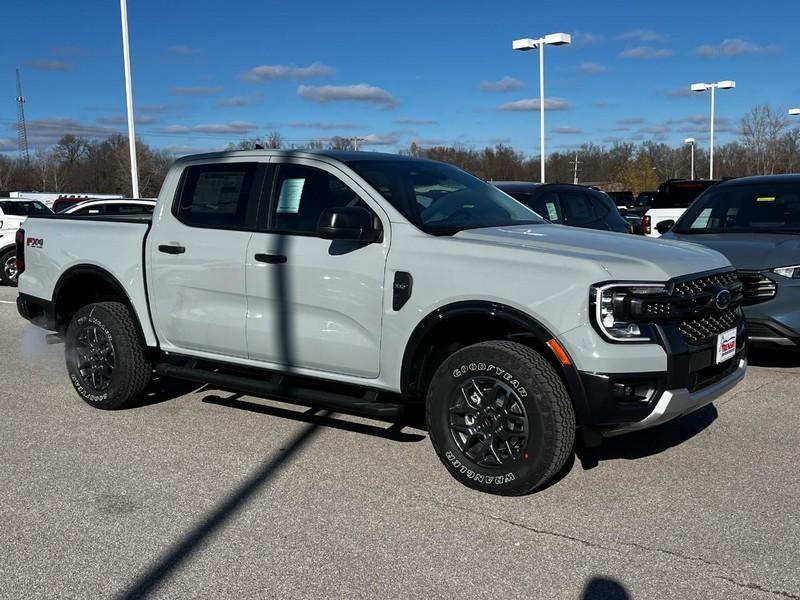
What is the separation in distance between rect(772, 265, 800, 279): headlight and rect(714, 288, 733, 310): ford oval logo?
260 cm

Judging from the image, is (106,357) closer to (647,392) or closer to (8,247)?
(647,392)

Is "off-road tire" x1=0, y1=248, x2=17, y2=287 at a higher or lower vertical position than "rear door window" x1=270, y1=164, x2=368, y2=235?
lower

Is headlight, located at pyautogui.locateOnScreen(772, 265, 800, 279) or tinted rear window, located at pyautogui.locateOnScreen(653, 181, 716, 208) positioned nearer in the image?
headlight, located at pyautogui.locateOnScreen(772, 265, 800, 279)

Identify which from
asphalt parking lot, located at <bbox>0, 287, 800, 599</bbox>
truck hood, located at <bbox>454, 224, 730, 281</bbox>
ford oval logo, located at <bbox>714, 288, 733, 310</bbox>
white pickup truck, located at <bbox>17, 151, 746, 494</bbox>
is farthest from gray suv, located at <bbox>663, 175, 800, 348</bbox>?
ford oval logo, located at <bbox>714, 288, 733, 310</bbox>

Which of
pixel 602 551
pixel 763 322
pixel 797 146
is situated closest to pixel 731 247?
pixel 763 322

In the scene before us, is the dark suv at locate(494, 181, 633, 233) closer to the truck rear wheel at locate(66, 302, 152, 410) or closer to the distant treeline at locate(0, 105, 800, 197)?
the truck rear wheel at locate(66, 302, 152, 410)

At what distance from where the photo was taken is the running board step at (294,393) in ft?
15.4

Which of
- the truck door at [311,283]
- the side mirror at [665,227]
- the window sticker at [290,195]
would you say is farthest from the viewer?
the side mirror at [665,227]

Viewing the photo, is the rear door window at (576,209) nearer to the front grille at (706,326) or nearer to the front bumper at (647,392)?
the front grille at (706,326)

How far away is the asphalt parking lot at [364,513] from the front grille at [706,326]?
0.85 metres

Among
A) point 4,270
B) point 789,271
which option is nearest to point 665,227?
point 789,271

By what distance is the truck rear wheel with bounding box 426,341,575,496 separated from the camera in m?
4.11

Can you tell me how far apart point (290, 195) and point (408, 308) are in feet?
4.04

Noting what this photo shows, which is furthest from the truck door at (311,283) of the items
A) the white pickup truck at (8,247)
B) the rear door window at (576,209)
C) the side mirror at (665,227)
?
the white pickup truck at (8,247)
